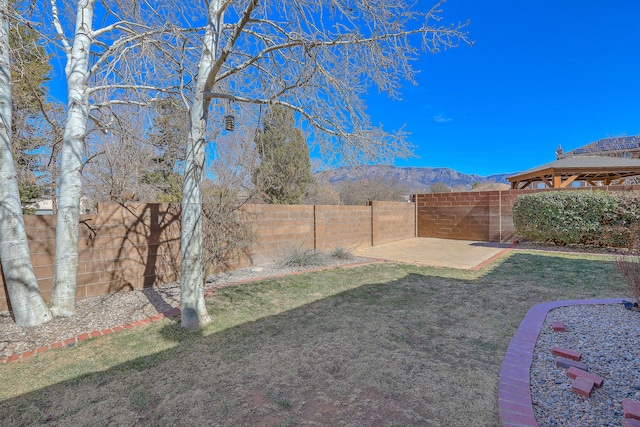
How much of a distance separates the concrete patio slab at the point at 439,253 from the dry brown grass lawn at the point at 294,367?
3071mm

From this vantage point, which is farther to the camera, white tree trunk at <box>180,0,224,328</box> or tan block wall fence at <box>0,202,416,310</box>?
tan block wall fence at <box>0,202,416,310</box>

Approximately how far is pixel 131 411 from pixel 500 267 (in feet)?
24.8

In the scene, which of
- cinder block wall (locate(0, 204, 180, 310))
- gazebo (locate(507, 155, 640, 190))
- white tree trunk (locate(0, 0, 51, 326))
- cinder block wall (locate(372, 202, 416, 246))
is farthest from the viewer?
cinder block wall (locate(372, 202, 416, 246))

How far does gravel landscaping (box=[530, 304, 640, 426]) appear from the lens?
1960 millimetres

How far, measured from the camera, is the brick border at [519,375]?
1.97 meters

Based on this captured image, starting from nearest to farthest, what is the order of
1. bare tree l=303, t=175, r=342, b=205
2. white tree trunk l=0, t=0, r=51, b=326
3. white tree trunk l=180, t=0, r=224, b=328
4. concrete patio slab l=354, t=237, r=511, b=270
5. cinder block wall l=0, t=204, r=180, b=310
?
1. white tree trunk l=0, t=0, r=51, b=326
2. white tree trunk l=180, t=0, r=224, b=328
3. cinder block wall l=0, t=204, r=180, b=310
4. concrete patio slab l=354, t=237, r=511, b=270
5. bare tree l=303, t=175, r=342, b=205

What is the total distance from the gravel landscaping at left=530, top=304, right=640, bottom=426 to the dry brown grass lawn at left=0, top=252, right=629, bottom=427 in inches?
12.1

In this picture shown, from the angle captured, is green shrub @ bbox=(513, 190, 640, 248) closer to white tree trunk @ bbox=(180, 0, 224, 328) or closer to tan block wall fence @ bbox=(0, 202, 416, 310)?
tan block wall fence @ bbox=(0, 202, 416, 310)

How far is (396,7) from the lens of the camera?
3.96 m

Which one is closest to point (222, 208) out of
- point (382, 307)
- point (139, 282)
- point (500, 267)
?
point (139, 282)

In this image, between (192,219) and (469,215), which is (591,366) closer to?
(192,219)

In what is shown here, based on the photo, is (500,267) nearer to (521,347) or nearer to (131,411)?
(521,347)

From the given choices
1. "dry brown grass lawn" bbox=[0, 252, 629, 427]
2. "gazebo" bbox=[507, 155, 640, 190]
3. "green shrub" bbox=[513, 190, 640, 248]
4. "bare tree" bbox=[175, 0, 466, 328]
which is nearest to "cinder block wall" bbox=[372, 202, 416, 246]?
"green shrub" bbox=[513, 190, 640, 248]

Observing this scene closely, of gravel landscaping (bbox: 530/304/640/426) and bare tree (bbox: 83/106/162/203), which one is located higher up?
bare tree (bbox: 83/106/162/203)
